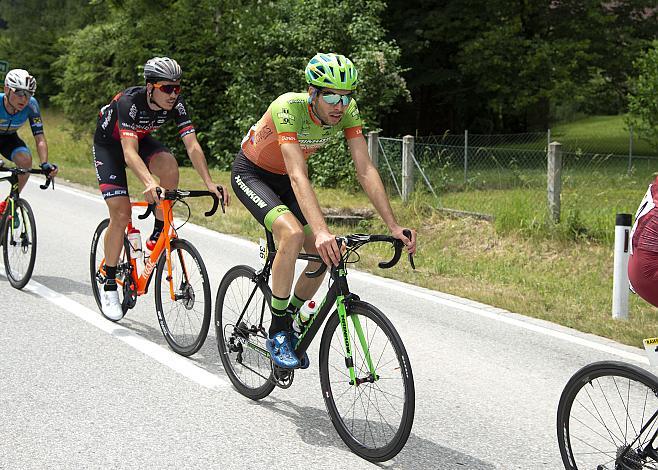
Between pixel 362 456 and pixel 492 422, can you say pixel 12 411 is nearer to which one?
pixel 362 456

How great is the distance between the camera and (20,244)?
28.4 feet

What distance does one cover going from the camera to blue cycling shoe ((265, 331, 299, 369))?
5.00 m

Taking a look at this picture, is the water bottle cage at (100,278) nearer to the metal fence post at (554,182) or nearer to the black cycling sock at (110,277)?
the black cycling sock at (110,277)

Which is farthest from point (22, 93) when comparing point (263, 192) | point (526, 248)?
point (526, 248)

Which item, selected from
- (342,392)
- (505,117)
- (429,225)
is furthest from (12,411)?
(505,117)

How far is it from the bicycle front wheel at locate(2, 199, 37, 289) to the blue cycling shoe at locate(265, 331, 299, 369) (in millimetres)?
4192

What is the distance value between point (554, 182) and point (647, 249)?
8.08 m

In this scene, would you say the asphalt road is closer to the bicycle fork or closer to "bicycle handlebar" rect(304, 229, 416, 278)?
the bicycle fork

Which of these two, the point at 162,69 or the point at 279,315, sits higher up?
the point at 162,69

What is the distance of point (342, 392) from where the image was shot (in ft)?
15.7

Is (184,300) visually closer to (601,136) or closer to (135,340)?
(135,340)

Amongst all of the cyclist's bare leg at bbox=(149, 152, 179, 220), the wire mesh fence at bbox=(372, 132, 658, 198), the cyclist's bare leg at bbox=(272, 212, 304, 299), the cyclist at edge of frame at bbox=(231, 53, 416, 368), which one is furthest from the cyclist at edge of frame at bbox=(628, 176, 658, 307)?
the wire mesh fence at bbox=(372, 132, 658, 198)

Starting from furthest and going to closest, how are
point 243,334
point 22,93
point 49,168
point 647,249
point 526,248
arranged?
1. point 526,248
2. point 22,93
3. point 49,168
4. point 243,334
5. point 647,249

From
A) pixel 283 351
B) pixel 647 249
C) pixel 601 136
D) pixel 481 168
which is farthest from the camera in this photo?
pixel 601 136
